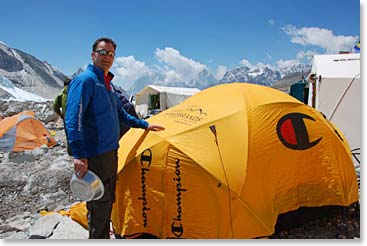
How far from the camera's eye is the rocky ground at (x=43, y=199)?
3.67 meters

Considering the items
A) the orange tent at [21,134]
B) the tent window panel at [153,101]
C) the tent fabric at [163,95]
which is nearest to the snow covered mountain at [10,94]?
the tent fabric at [163,95]

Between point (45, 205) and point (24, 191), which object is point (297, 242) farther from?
point (24, 191)

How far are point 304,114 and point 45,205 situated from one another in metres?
4.48

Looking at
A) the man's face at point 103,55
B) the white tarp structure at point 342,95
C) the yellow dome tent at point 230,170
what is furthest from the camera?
the white tarp structure at point 342,95

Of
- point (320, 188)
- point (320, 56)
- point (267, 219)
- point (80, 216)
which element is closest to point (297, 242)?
point (267, 219)

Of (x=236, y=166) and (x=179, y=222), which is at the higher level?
(x=236, y=166)

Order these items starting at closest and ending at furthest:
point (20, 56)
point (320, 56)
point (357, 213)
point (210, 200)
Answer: point (210, 200) → point (357, 213) → point (320, 56) → point (20, 56)

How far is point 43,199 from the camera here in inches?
221

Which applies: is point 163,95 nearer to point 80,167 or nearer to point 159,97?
point 159,97

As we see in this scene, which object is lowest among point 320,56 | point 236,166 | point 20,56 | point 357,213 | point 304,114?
point 357,213

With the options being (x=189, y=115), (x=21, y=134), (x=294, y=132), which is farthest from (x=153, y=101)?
(x=294, y=132)

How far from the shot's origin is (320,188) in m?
3.60

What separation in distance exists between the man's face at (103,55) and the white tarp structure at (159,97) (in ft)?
66.7

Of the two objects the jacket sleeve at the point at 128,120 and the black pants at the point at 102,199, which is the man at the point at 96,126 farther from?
the jacket sleeve at the point at 128,120
